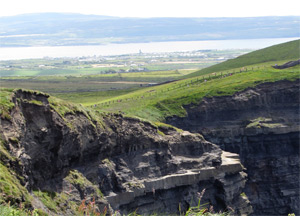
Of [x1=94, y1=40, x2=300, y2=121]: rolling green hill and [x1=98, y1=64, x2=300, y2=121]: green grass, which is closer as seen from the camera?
[x1=98, y1=64, x2=300, y2=121]: green grass

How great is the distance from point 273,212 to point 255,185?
14.1 ft

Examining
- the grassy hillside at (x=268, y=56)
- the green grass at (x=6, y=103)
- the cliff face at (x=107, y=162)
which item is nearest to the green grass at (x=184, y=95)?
the cliff face at (x=107, y=162)

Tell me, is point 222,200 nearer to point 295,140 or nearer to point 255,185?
point 255,185

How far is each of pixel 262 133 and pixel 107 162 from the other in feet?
115

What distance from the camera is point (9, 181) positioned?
29.7 m

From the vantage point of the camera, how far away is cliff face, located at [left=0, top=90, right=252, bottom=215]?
129 feet

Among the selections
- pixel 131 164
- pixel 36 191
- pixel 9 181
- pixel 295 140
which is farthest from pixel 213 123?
pixel 9 181

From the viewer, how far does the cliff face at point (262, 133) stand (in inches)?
2884

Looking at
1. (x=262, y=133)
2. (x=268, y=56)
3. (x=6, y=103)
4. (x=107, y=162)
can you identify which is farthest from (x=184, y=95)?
(x=268, y=56)

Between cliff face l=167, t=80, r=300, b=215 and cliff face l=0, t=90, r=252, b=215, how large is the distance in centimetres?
1264

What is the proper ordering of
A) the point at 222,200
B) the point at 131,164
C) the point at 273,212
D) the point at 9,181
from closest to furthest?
the point at 9,181
the point at 131,164
the point at 222,200
the point at 273,212

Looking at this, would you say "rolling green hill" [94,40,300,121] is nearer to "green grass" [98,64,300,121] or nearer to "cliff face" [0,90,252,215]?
"green grass" [98,64,300,121]

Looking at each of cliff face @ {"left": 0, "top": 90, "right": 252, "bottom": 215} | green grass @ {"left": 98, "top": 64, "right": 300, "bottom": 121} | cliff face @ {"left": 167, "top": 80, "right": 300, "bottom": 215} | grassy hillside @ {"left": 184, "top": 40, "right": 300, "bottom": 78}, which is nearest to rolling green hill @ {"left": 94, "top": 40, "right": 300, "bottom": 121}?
green grass @ {"left": 98, "top": 64, "right": 300, "bottom": 121}

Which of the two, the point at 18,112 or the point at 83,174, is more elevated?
the point at 18,112
